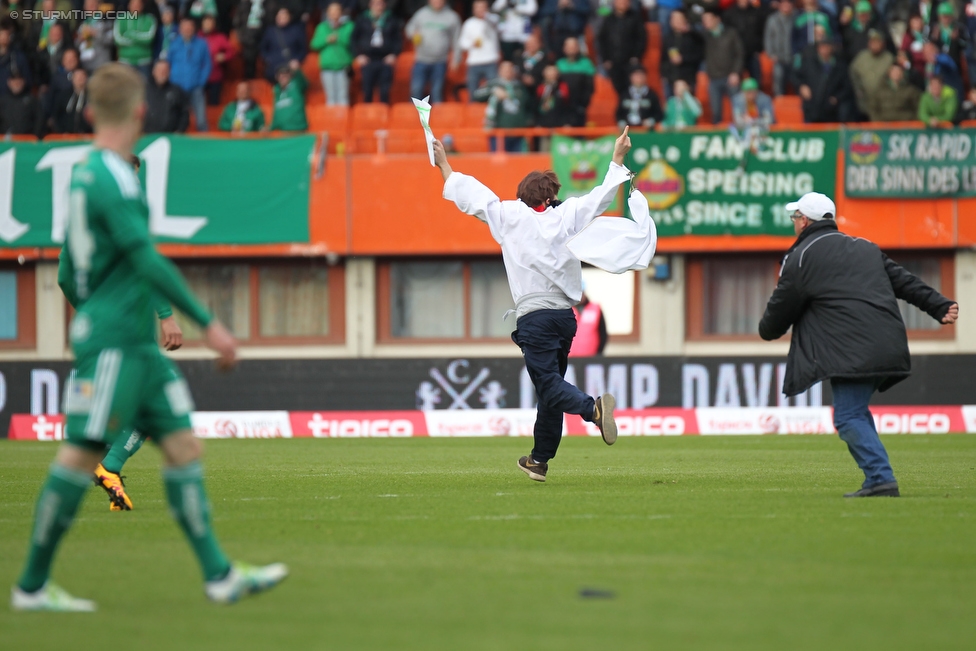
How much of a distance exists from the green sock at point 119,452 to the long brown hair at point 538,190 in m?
3.41

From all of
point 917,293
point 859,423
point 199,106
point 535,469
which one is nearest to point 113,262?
point 859,423

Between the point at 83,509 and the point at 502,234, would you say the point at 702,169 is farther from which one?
the point at 83,509

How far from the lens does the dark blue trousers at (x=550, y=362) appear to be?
34.9 ft

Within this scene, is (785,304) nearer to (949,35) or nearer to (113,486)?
(113,486)

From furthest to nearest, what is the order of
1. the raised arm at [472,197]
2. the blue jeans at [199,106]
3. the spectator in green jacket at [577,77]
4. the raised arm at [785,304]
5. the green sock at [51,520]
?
the blue jeans at [199,106]
the spectator in green jacket at [577,77]
the raised arm at [472,197]
the raised arm at [785,304]
the green sock at [51,520]

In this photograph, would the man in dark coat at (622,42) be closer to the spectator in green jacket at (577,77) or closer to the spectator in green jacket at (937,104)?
the spectator in green jacket at (577,77)

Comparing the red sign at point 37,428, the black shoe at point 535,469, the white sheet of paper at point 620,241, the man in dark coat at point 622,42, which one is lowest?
the red sign at point 37,428

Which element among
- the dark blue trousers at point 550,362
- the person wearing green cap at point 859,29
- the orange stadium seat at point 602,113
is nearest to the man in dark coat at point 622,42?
the orange stadium seat at point 602,113

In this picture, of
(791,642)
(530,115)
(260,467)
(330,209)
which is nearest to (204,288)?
(330,209)

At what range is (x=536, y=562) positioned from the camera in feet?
23.2

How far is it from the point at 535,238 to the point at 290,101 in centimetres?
1541

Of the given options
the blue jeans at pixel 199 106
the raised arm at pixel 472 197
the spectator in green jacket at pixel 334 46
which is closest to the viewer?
the raised arm at pixel 472 197

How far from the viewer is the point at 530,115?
82.1 feet

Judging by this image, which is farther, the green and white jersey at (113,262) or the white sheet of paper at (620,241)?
the white sheet of paper at (620,241)
